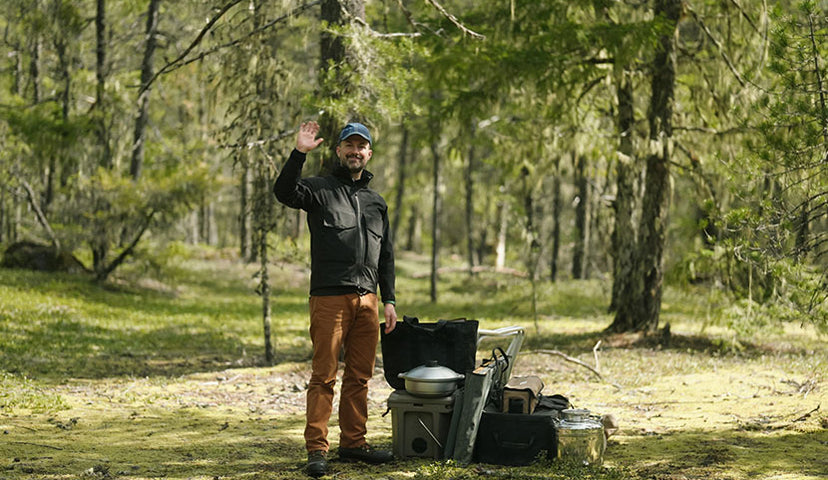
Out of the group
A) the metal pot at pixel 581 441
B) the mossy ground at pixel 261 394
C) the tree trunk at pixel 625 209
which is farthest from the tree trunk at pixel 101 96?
the metal pot at pixel 581 441

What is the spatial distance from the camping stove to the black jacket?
0.86 m

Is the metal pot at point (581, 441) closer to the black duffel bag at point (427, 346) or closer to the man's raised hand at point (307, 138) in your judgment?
the black duffel bag at point (427, 346)

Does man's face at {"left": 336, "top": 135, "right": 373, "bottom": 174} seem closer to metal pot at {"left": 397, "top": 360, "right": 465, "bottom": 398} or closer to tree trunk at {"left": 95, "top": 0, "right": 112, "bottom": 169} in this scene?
metal pot at {"left": 397, "top": 360, "right": 465, "bottom": 398}

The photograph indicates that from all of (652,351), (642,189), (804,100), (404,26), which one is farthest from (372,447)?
(404,26)

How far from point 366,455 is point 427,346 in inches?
36.3

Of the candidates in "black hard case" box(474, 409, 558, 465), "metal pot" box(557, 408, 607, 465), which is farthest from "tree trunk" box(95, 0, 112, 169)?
"metal pot" box(557, 408, 607, 465)

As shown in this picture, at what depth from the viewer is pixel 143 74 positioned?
1806cm

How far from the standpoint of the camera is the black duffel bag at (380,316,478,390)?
5.70 metres

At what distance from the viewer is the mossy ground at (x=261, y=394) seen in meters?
5.39

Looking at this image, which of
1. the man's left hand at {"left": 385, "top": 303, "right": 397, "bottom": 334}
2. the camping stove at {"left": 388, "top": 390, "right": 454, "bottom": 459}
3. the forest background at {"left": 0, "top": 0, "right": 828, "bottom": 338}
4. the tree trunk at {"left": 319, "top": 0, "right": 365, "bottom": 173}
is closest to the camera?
the camping stove at {"left": 388, "top": 390, "right": 454, "bottom": 459}

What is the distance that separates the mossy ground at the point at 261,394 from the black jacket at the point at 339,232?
1.34 metres

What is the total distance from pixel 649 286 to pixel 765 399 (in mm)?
4370

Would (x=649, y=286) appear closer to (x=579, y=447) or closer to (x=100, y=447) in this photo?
(x=579, y=447)

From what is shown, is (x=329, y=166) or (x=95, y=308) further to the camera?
(x=95, y=308)
